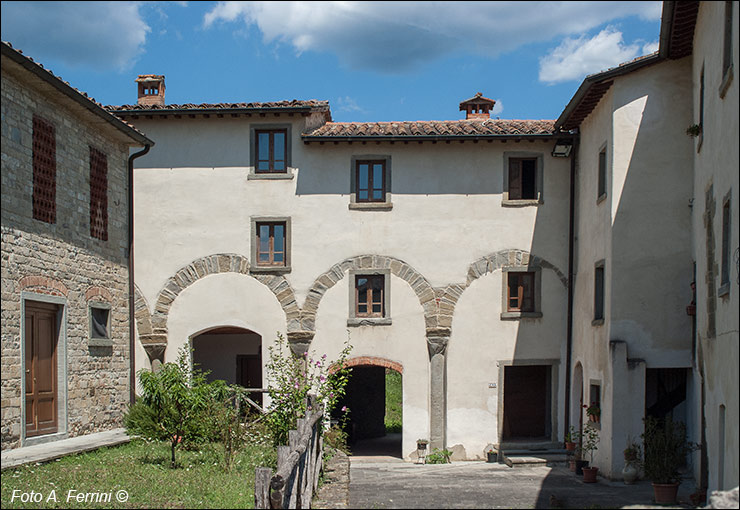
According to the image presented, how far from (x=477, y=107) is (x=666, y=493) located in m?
10.6

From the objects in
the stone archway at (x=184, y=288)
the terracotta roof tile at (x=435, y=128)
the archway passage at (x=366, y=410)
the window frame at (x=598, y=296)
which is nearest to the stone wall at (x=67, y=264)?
the stone archway at (x=184, y=288)

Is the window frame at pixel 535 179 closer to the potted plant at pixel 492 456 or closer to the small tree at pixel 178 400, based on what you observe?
the potted plant at pixel 492 456

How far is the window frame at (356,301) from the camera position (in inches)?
725

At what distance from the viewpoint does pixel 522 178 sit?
1877 cm

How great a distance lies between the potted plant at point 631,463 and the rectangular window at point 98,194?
9.97 metres

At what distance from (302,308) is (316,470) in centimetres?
680

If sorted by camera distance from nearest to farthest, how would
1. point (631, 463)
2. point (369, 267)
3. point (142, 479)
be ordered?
1. point (142, 479)
2. point (631, 463)
3. point (369, 267)

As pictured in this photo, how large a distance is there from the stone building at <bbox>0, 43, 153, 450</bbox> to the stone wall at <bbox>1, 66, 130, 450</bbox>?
18 mm

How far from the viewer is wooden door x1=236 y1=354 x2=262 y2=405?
21.6 m

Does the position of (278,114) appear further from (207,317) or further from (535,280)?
(535,280)

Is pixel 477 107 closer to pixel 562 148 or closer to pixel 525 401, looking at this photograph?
pixel 562 148

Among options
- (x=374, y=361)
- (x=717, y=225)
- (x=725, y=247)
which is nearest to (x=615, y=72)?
(x=717, y=225)

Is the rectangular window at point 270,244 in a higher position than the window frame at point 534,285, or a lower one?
higher

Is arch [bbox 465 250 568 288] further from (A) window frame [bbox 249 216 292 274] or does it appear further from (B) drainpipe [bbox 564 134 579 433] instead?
(A) window frame [bbox 249 216 292 274]
